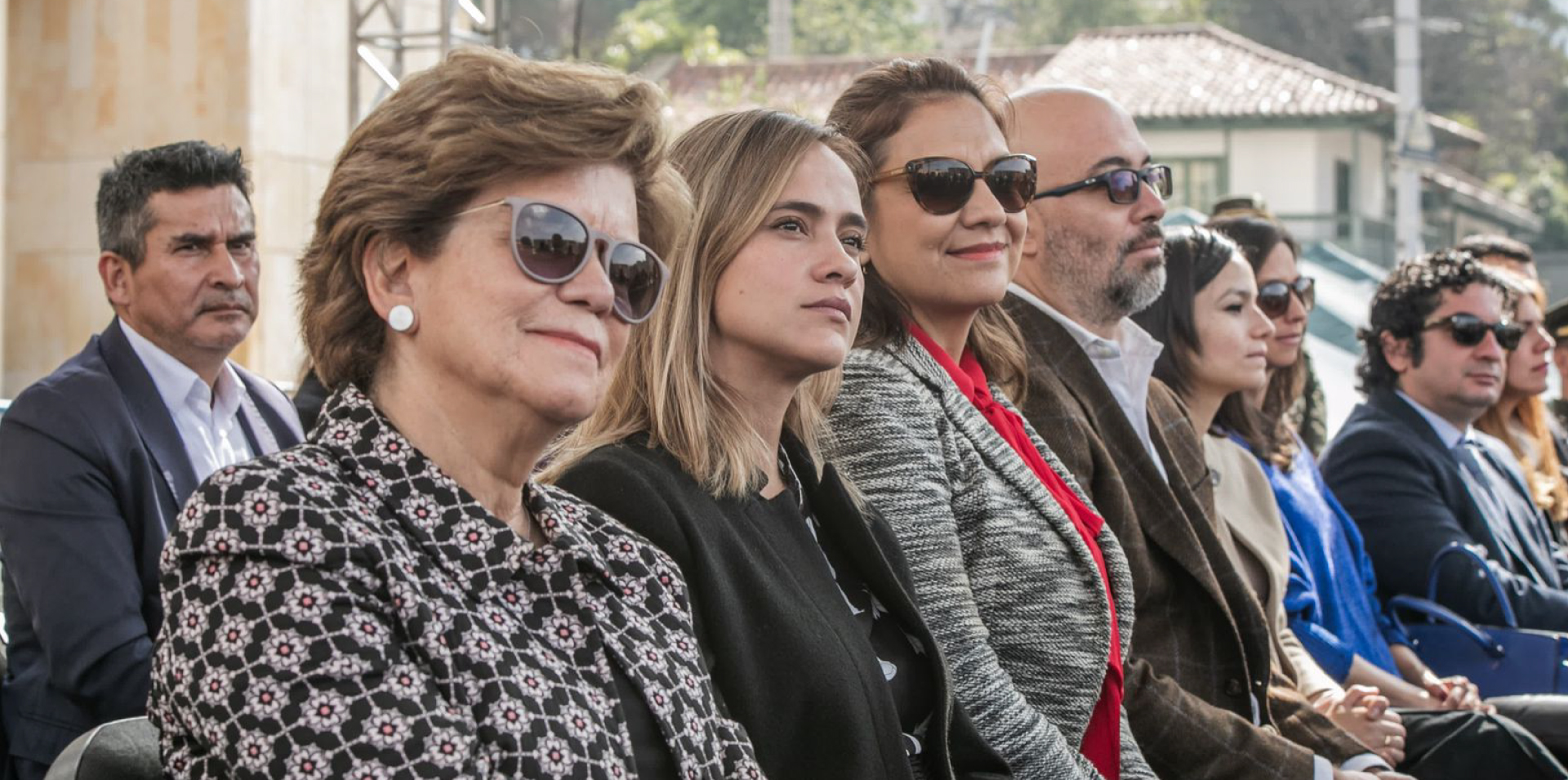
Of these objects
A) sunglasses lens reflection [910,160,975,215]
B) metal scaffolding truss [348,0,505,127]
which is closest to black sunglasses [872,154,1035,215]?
sunglasses lens reflection [910,160,975,215]

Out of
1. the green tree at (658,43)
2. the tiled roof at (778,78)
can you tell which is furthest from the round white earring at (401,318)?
the green tree at (658,43)

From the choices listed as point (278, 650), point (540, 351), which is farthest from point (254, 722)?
point (540, 351)

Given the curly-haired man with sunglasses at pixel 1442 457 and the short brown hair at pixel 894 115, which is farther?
the curly-haired man with sunglasses at pixel 1442 457

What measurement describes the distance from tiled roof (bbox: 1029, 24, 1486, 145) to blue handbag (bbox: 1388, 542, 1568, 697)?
107 ft

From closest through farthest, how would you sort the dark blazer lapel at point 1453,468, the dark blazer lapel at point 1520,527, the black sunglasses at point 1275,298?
the black sunglasses at point 1275,298
the dark blazer lapel at point 1453,468
the dark blazer lapel at point 1520,527

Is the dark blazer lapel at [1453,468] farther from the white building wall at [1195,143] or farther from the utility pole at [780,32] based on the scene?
the utility pole at [780,32]

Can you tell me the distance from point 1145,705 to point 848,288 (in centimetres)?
121

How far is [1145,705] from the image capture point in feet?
12.0

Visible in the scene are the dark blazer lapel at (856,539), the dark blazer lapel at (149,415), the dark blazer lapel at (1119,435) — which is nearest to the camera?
the dark blazer lapel at (856,539)

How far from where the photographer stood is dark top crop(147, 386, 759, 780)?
1.84m

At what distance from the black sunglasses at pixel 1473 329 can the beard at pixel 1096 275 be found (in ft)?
8.30

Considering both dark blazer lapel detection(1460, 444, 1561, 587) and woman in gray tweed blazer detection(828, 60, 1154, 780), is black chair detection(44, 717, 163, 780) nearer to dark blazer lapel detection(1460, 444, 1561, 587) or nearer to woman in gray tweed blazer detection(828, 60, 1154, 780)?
woman in gray tweed blazer detection(828, 60, 1154, 780)

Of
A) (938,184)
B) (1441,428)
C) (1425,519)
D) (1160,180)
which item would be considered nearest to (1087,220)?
(1160,180)

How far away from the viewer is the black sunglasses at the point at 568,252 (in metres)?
2.20
